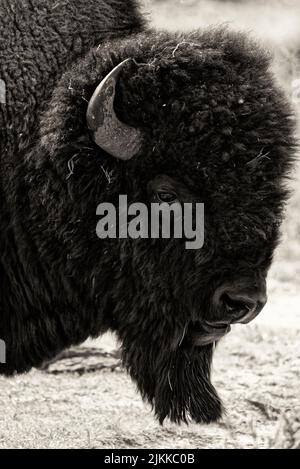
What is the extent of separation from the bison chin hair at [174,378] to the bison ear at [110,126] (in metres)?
0.89

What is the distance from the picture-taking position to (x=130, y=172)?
137 inches

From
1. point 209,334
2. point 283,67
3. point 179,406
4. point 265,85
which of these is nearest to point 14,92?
point 265,85

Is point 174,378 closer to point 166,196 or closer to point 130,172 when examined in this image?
point 166,196

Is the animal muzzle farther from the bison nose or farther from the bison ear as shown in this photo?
the bison ear

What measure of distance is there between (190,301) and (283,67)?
28.0 feet

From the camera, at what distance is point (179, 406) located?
393 cm

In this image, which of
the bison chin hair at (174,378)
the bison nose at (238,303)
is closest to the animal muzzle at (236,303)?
the bison nose at (238,303)

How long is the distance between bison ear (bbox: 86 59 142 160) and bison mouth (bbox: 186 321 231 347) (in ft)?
2.58

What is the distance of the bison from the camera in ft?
11.0

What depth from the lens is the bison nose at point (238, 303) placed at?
10.8 ft

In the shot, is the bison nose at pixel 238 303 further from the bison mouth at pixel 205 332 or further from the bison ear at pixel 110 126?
the bison ear at pixel 110 126

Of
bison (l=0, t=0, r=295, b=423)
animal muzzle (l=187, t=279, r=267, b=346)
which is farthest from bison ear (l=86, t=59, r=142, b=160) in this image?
animal muzzle (l=187, t=279, r=267, b=346)

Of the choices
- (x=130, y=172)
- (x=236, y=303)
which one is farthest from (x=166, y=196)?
(x=236, y=303)

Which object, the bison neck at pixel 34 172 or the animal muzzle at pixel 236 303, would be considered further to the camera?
the bison neck at pixel 34 172
